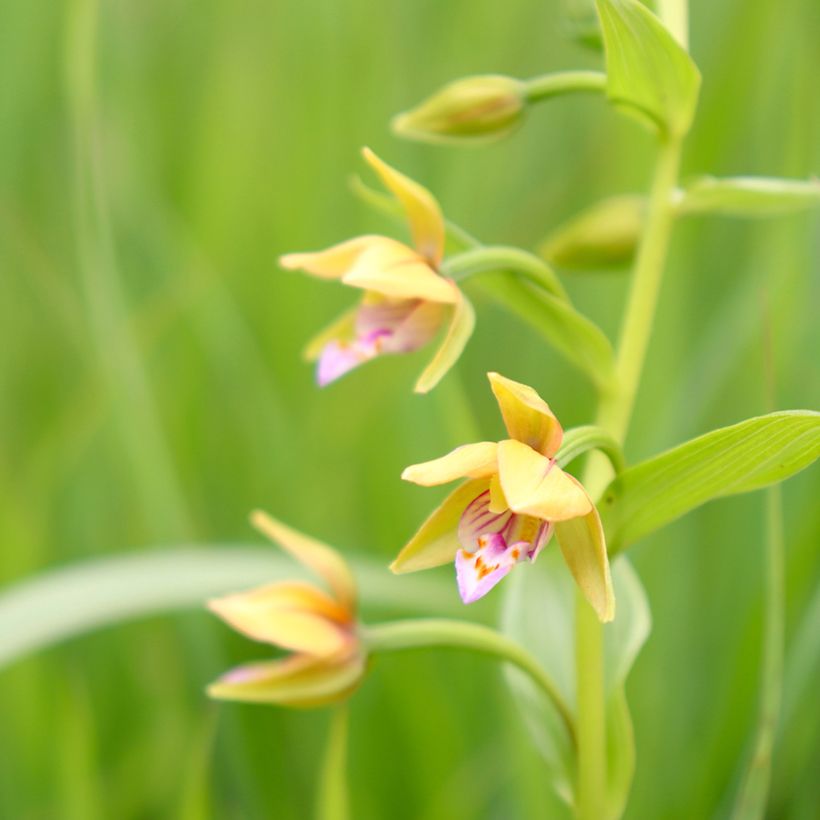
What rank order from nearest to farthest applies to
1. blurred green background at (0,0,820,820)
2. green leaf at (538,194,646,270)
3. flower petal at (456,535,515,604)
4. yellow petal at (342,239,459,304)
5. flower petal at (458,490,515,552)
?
flower petal at (456,535,515,604) → flower petal at (458,490,515,552) → yellow petal at (342,239,459,304) → green leaf at (538,194,646,270) → blurred green background at (0,0,820,820)

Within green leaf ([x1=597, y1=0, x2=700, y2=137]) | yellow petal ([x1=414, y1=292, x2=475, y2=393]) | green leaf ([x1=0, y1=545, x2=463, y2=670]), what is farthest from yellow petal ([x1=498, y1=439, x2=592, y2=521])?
green leaf ([x1=0, y1=545, x2=463, y2=670])

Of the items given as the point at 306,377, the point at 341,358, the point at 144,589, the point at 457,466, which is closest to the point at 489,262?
the point at 341,358

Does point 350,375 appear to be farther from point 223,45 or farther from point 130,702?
point 223,45

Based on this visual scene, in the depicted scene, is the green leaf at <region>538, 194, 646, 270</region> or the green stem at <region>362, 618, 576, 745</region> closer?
the green stem at <region>362, 618, 576, 745</region>

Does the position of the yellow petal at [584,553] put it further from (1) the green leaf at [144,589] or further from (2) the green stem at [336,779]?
(1) the green leaf at [144,589]

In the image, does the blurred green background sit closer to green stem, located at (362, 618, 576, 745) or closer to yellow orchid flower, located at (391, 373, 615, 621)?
green stem, located at (362, 618, 576, 745)

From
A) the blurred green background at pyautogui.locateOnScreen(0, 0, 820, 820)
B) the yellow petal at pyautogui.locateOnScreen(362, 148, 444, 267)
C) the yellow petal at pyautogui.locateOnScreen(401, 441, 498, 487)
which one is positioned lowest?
the blurred green background at pyautogui.locateOnScreen(0, 0, 820, 820)
